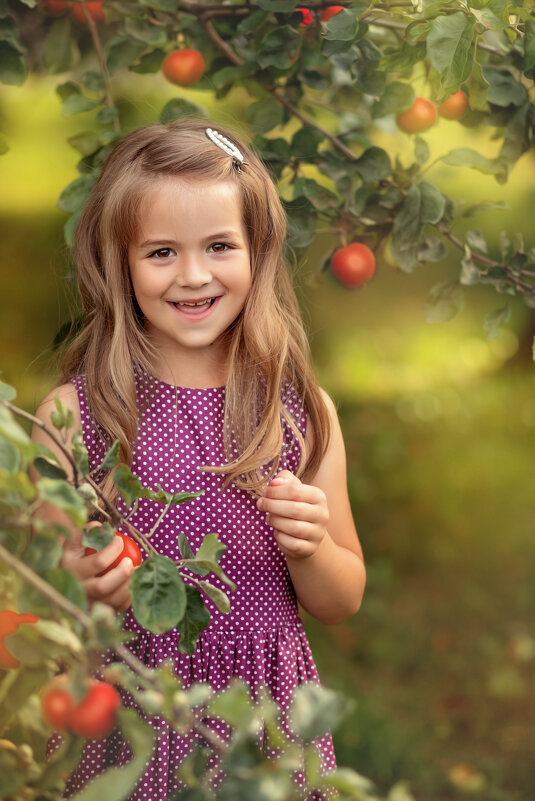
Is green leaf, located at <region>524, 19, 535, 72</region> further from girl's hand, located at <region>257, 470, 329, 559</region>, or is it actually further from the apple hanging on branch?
girl's hand, located at <region>257, 470, 329, 559</region>

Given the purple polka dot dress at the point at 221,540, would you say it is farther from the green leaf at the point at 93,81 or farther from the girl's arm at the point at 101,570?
the green leaf at the point at 93,81

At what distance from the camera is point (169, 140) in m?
1.23

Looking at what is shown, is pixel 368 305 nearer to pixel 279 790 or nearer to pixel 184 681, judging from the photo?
pixel 184 681

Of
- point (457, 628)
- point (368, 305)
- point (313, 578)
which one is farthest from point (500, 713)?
point (313, 578)

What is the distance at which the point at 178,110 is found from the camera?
142cm

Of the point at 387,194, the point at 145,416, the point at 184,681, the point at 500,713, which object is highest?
the point at 387,194

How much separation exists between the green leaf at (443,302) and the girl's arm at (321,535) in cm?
26

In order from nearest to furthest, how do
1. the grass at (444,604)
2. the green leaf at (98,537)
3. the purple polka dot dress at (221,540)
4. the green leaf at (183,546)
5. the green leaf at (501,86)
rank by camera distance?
the green leaf at (98,537) → the green leaf at (183,546) → the purple polka dot dress at (221,540) → the green leaf at (501,86) → the grass at (444,604)

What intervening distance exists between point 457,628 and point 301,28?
164 cm

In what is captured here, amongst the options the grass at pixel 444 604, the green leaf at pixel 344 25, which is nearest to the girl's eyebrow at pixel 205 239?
the green leaf at pixel 344 25

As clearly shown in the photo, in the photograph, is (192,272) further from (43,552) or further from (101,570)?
(43,552)

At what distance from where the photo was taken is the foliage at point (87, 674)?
0.54 meters

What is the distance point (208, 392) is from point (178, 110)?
0.47 meters

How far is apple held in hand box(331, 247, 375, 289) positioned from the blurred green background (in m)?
0.43
